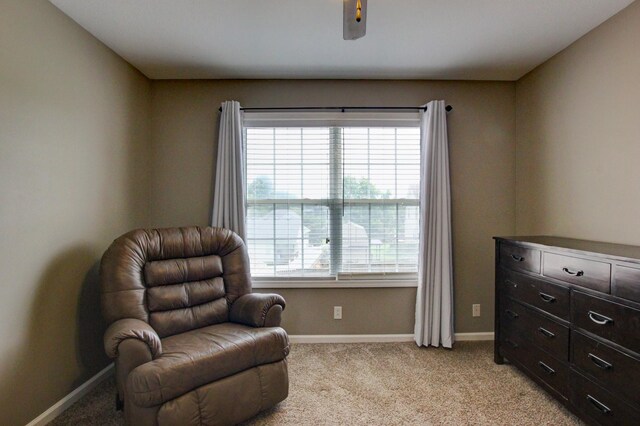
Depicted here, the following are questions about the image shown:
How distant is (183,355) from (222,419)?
42 centimetres

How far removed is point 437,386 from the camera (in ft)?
8.15

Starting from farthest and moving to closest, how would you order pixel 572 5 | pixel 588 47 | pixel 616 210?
pixel 588 47 → pixel 616 210 → pixel 572 5

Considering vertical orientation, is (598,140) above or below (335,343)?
above

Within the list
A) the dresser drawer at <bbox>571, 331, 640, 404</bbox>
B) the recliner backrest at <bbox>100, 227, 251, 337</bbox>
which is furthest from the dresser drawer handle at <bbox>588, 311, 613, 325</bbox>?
the recliner backrest at <bbox>100, 227, 251, 337</bbox>

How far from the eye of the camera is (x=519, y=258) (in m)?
2.53

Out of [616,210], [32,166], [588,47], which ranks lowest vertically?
[616,210]

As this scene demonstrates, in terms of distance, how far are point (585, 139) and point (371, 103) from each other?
5.68 feet

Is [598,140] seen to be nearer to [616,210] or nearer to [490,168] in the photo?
[616,210]

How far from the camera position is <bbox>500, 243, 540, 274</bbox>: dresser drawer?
2.37 m

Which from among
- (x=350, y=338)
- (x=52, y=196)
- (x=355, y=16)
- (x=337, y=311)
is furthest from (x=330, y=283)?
(x=355, y=16)

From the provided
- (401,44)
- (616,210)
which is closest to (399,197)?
(401,44)

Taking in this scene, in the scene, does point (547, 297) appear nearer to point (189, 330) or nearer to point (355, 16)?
point (355, 16)

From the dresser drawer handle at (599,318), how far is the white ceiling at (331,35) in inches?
72.5

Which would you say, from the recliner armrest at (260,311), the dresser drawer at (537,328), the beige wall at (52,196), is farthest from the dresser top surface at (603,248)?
the beige wall at (52,196)
